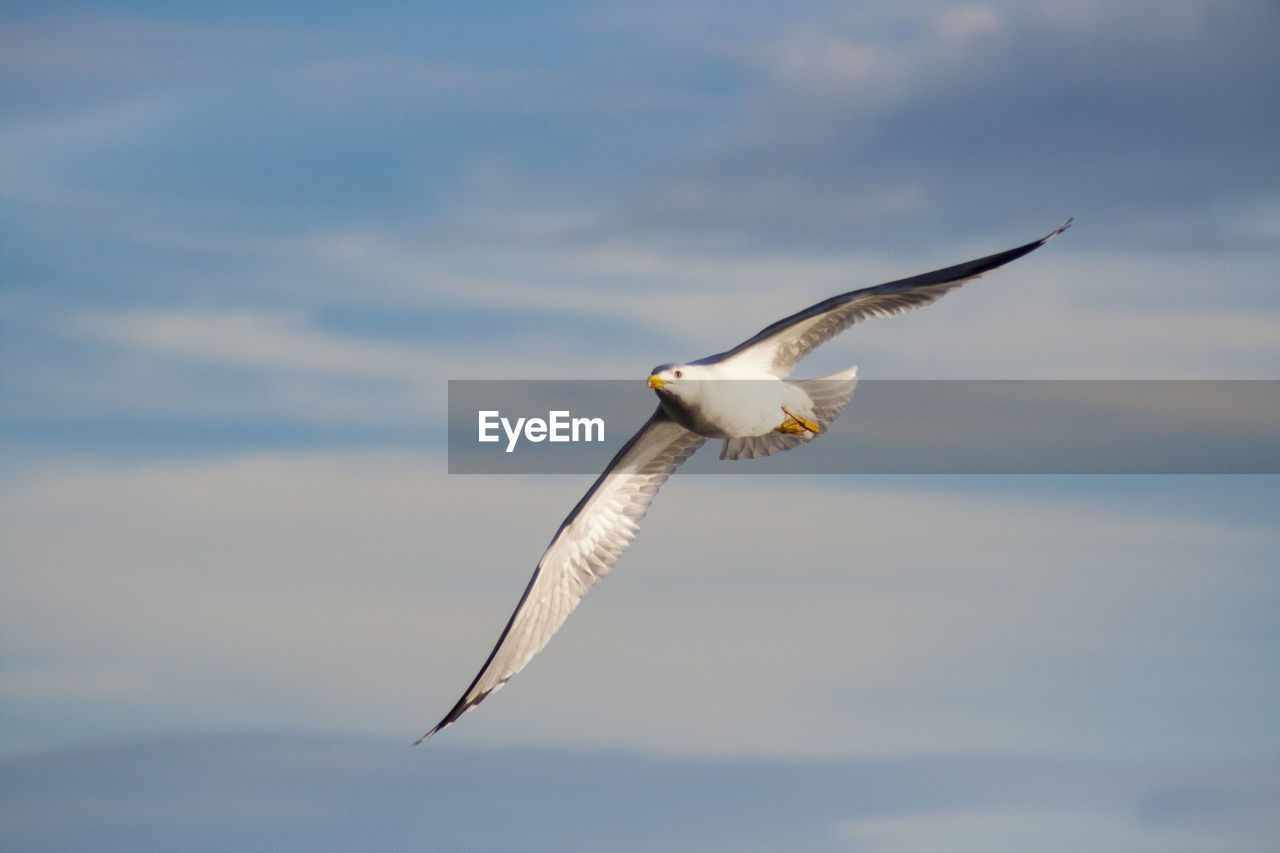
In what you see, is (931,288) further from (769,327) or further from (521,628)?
(521,628)

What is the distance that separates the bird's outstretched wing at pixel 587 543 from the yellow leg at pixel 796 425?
1.76 m

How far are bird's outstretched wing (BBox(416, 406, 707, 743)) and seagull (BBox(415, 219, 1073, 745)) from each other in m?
0.01

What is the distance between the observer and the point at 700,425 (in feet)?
62.0

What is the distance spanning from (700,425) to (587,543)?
3.04 meters

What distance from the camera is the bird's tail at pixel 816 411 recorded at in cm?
1936

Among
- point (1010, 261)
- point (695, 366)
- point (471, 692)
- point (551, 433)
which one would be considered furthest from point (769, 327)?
point (471, 692)

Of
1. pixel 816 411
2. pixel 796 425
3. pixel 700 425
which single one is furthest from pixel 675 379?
pixel 816 411

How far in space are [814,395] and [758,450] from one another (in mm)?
1065

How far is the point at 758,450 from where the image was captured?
64.8ft

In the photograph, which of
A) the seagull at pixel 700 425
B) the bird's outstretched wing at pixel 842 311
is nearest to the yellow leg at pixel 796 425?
the seagull at pixel 700 425

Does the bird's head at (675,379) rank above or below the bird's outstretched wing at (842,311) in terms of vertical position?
below

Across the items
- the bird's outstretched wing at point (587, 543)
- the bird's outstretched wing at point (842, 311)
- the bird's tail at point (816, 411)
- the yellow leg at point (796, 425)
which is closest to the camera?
the bird's outstretched wing at point (842, 311)

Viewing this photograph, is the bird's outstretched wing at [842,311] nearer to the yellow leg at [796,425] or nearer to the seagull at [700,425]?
the seagull at [700,425]

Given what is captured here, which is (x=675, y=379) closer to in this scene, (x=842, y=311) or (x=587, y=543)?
(x=842, y=311)
